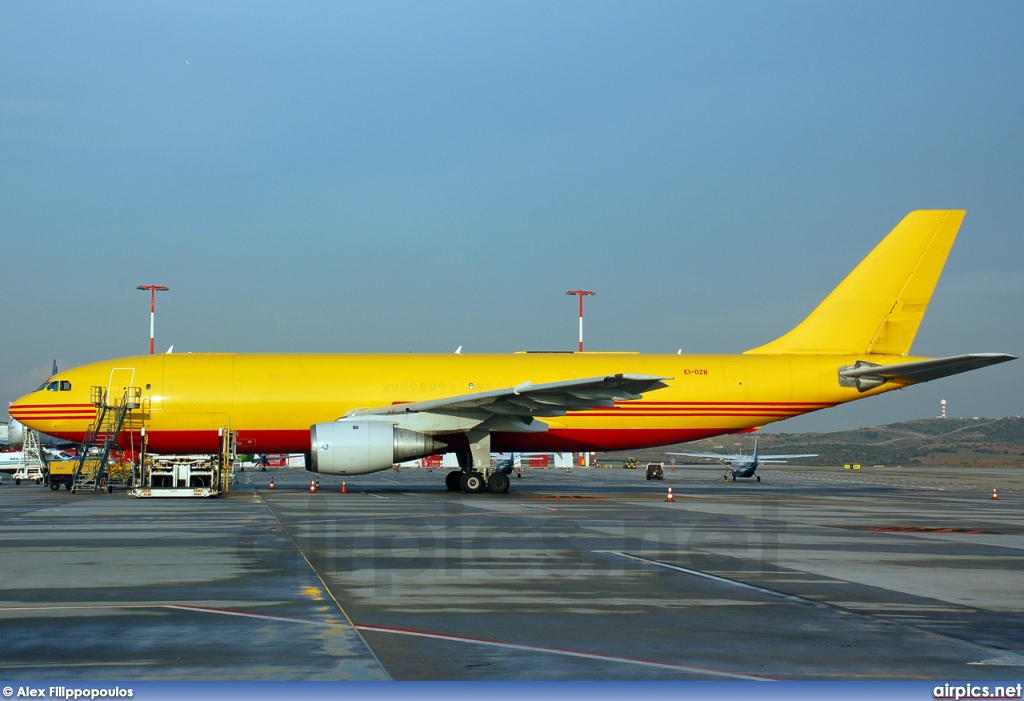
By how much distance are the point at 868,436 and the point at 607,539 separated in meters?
179

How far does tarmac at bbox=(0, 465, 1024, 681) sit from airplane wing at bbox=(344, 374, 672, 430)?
7.48 meters

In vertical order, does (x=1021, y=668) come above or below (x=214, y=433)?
below

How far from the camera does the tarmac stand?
22.1 ft

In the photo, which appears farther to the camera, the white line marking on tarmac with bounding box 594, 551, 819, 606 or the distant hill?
the distant hill

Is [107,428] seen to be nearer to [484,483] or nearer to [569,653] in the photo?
[484,483]

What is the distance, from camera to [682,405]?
31.4 m

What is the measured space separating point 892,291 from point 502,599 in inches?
1053

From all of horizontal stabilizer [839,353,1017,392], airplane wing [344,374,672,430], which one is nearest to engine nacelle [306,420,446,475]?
airplane wing [344,374,672,430]

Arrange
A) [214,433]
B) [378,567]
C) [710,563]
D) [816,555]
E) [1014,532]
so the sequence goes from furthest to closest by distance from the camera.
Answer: [214,433] < [1014,532] < [816,555] < [710,563] < [378,567]

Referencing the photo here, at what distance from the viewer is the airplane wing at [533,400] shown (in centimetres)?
2670

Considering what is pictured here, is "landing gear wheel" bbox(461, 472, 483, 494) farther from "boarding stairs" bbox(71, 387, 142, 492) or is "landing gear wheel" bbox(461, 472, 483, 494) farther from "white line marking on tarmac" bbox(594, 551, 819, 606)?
"white line marking on tarmac" bbox(594, 551, 819, 606)

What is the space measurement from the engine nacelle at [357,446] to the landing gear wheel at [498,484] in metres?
2.88

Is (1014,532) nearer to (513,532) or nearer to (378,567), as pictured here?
(513,532)

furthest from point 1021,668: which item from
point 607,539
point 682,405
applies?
point 682,405
